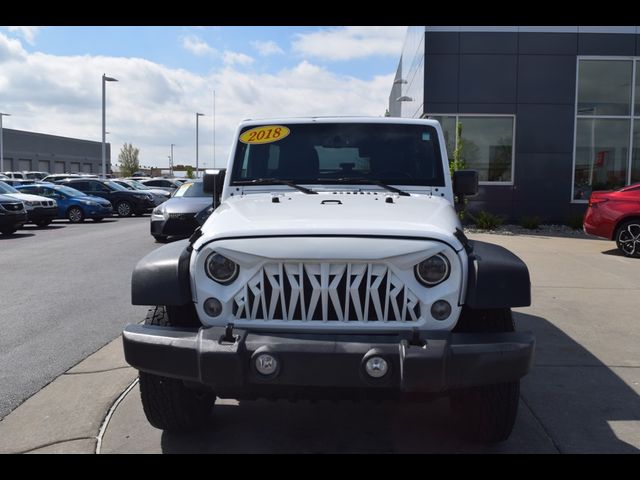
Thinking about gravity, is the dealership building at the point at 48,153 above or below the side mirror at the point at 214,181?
above

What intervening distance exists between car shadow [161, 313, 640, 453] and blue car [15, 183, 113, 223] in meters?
19.3

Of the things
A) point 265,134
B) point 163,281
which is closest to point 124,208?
point 265,134

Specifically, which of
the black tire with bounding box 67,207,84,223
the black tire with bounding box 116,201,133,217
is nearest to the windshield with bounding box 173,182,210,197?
the black tire with bounding box 67,207,84,223

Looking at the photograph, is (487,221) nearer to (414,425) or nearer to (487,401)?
(414,425)

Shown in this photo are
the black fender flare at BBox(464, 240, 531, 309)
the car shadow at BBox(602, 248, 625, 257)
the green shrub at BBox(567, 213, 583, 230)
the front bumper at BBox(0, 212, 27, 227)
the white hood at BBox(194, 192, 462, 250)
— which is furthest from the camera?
the green shrub at BBox(567, 213, 583, 230)

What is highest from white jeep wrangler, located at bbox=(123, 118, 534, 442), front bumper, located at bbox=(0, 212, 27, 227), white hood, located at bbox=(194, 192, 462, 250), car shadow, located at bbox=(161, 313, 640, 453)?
white hood, located at bbox=(194, 192, 462, 250)

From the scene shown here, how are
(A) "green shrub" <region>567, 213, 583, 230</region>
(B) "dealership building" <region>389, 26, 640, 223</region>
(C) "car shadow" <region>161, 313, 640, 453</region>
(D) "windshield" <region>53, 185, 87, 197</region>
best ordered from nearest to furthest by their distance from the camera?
(C) "car shadow" <region>161, 313, 640, 453</region> < (A) "green shrub" <region>567, 213, 583, 230</region> < (B) "dealership building" <region>389, 26, 640, 223</region> < (D) "windshield" <region>53, 185, 87, 197</region>

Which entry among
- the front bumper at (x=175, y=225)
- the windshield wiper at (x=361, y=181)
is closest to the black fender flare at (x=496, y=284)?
the windshield wiper at (x=361, y=181)

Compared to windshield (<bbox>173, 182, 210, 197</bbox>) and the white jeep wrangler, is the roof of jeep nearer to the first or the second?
the white jeep wrangler

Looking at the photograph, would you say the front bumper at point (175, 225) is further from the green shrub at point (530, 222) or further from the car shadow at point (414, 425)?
the car shadow at point (414, 425)

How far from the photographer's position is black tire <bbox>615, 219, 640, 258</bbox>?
11.9m

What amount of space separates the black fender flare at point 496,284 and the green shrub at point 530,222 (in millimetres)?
15261

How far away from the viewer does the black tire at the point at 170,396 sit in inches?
137

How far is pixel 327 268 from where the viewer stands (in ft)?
10.5
